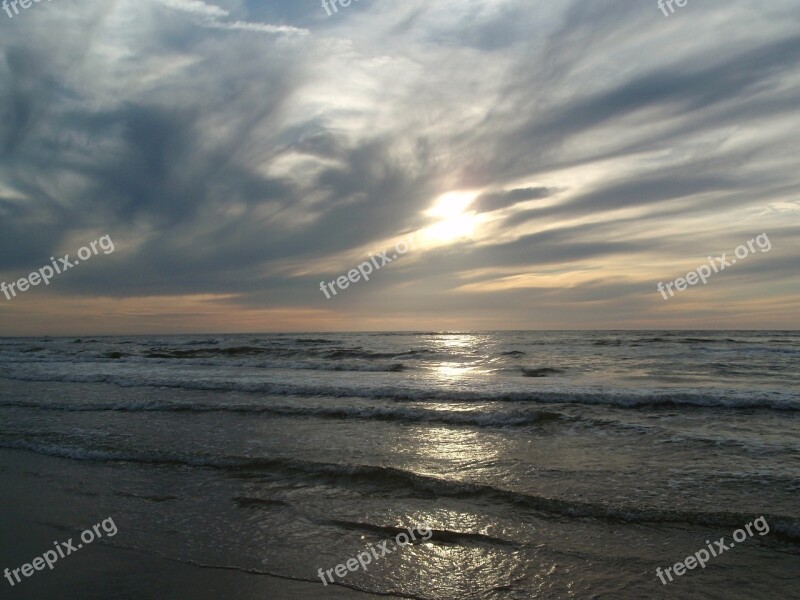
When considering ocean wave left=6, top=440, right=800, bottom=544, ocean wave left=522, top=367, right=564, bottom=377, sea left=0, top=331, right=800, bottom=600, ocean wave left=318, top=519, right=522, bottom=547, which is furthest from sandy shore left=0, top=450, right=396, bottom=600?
ocean wave left=522, top=367, right=564, bottom=377

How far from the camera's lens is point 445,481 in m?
8.46

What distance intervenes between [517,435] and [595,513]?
16.7 feet

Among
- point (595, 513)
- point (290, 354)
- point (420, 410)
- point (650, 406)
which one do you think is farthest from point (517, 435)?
point (290, 354)

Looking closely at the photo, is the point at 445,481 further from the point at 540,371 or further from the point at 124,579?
the point at 540,371

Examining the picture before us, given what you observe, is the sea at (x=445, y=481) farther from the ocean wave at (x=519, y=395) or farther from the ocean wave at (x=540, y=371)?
the ocean wave at (x=540, y=371)

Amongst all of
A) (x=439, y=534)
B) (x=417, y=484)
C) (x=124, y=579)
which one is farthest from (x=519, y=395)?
(x=124, y=579)

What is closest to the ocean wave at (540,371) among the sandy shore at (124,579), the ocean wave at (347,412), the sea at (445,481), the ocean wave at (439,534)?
the sea at (445,481)

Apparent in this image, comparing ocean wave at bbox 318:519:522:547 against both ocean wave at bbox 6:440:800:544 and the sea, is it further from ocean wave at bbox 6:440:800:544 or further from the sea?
ocean wave at bbox 6:440:800:544

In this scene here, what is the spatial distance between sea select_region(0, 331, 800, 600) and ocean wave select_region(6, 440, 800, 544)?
0.04 metres

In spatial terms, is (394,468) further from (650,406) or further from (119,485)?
(650,406)

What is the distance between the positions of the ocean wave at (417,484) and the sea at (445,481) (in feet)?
0.13

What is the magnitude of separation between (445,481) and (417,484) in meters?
0.48

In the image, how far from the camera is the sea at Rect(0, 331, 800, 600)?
18.7 feet

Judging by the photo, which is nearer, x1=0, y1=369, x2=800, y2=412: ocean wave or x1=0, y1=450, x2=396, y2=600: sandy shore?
x1=0, y1=450, x2=396, y2=600: sandy shore
